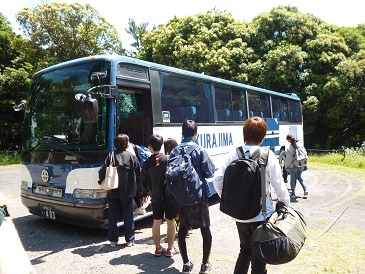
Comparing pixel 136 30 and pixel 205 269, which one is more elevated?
pixel 136 30

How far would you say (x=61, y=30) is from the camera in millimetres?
21719

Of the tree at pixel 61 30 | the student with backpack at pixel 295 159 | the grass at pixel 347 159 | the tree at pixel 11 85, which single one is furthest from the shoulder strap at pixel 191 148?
the tree at pixel 61 30

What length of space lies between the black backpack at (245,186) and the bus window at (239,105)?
611 cm

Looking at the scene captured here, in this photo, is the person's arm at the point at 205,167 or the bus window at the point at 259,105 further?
the bus window at the point at 259,105

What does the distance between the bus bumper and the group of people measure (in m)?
0.26

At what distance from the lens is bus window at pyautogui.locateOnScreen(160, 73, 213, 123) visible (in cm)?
643

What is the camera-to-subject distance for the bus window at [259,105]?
1014 cm

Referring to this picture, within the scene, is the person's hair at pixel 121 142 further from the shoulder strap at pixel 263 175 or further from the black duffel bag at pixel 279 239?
the black duffel bag at pixel 279 239

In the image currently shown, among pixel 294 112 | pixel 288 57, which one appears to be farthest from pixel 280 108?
pixel 288 57

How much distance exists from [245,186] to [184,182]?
97cm

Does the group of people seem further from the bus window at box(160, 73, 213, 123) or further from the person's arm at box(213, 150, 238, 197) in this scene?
the bus window at box(160, 73, 213, 123)

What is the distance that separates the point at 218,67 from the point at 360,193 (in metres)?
13.9

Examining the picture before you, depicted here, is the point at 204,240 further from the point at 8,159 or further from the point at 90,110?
the point at 8,159

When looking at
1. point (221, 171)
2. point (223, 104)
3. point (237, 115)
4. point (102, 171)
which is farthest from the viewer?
point (237, 115)
